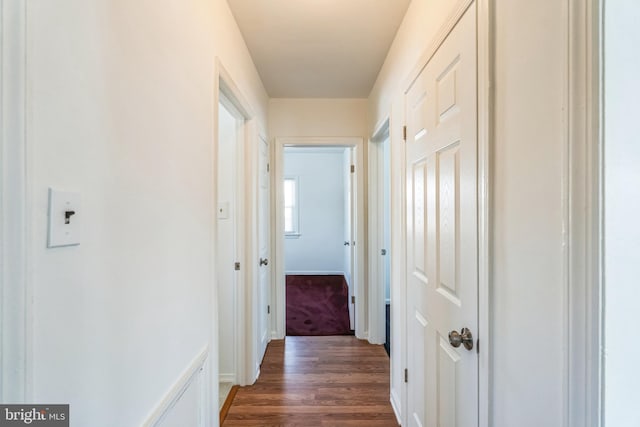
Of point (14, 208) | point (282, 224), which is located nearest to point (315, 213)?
point (282, 224)

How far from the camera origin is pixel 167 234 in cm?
104

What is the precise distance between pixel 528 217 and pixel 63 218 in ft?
3.42

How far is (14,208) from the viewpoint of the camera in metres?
0.51

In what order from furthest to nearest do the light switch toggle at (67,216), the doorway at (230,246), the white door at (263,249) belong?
1. the white door at (263,249)
2. the doorway at (230,246)
3. the light switch toggle at (67,216)

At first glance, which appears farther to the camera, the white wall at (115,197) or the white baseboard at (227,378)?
the white baseboard at (227,378)

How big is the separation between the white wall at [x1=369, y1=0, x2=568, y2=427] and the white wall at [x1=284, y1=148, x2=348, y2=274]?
525cm

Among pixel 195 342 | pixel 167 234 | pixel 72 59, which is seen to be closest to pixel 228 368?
pixel 195 342

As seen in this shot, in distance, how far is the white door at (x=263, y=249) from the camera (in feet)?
8.74

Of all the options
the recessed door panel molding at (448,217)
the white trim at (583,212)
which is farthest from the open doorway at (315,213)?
the white trim at (583,212)

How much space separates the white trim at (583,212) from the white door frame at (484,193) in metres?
0.31

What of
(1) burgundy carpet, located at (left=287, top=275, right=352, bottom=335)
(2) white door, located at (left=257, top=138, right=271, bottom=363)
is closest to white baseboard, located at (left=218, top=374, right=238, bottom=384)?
(2) white door, located at (left=257, top=138, right=271, bottom=363)

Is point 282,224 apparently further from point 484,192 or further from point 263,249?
point 484,192

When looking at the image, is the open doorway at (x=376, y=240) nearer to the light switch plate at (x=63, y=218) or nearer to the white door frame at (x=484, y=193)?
the white door frame at (x=484, y=193)

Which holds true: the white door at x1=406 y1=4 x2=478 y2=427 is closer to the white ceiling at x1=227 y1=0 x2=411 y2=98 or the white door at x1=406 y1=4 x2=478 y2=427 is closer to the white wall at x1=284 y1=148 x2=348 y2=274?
the white ceiling at x1=227 y1=0 x2=411 y2=98
